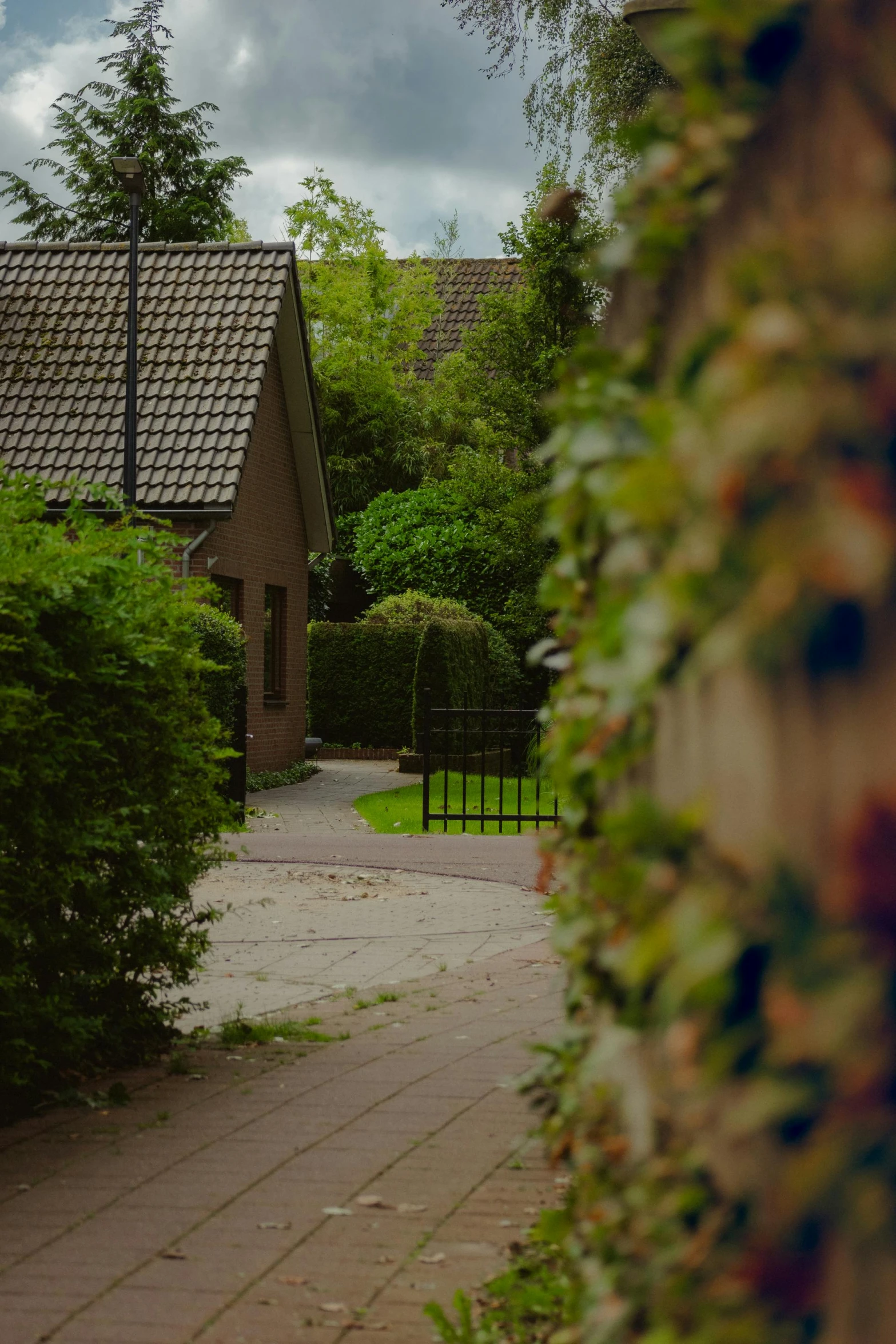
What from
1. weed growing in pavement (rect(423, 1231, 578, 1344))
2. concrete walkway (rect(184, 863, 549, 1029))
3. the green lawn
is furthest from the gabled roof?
weed growing in pavement (rect(423, 1231, 578, 1344))

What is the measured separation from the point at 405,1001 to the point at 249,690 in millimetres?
14019

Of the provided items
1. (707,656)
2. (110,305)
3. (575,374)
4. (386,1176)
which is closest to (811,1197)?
(707,656)

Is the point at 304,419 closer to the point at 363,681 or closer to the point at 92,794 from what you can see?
the point at 363,681

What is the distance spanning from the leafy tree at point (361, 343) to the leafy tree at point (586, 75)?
42.8ft

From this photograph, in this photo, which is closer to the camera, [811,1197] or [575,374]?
[811,1197]

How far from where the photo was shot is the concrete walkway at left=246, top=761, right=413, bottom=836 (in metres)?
15.7

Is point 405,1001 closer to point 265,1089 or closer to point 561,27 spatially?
Answer: point 265,1089

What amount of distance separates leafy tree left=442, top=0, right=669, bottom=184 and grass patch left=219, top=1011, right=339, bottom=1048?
48.2 ft

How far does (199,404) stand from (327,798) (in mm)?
5729

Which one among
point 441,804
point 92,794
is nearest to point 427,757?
point 441,804

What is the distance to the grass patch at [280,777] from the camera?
65.1 ft

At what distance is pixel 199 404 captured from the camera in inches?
786

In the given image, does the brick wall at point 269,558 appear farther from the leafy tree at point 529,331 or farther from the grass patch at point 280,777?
the leafy tree at point 529,331

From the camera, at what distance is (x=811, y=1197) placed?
3.10 feet
